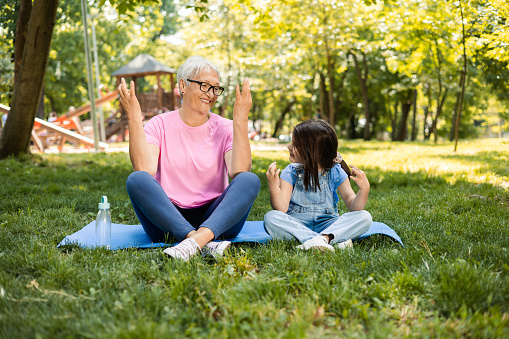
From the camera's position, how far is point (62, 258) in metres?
2.95

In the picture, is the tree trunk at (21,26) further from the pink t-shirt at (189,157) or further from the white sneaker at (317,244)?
the white sneaker at (317,244)

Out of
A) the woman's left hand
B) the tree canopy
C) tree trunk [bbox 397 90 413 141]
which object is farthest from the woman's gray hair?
tree trunk [bbox 397 90 413 141]

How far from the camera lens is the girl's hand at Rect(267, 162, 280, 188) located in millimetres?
3317

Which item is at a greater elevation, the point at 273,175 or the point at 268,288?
the point at 273,175

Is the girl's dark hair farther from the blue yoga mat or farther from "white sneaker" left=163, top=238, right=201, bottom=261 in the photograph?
"white sneaker" left=163, top=238, right=201, bottom=261

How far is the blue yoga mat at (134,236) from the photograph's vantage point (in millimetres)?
3354

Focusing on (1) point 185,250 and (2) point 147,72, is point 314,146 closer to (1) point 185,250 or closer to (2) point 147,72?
(1) point 185,250

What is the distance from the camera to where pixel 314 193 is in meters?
3.66

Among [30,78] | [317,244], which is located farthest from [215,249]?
[30,78]

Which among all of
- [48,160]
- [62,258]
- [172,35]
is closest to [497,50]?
[62,258]

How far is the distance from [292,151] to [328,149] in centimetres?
31

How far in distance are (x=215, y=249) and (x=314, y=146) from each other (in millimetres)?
1186

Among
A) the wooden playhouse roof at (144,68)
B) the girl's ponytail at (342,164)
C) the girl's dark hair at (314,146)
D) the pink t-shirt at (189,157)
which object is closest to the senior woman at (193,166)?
the pink t-shirt at (189,157)

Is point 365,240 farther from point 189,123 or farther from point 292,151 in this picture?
point 189,123
